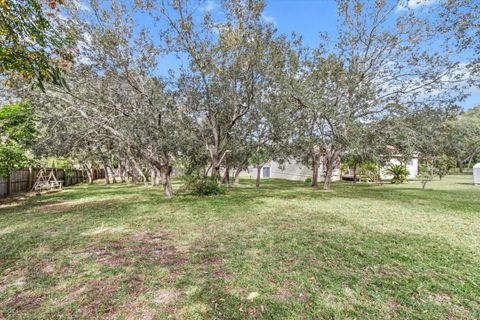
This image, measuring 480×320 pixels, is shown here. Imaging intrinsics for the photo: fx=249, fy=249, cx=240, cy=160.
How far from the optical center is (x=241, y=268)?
3.23m

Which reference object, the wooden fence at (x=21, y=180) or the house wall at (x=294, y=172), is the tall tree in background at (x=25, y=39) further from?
the house wall at (x=294, y=172)

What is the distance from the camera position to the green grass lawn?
2.39 m

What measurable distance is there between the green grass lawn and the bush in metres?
4.95

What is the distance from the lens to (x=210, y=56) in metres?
9.45

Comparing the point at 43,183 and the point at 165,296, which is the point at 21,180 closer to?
the point at 43,183

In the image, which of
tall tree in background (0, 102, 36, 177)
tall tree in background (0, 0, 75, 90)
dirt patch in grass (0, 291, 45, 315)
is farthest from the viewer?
tall tree in background (0, 102, 36, 177)

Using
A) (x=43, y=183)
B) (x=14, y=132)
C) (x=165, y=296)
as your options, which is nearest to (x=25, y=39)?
(x=165, y=296)

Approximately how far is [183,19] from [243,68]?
2765 millimetres

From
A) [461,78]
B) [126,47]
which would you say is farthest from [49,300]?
[461,78]

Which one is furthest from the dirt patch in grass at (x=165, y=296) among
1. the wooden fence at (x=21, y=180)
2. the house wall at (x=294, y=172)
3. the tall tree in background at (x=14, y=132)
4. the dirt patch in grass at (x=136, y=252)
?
the house wall at (x=294, y=172)

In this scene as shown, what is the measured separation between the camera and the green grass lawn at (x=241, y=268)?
239cm

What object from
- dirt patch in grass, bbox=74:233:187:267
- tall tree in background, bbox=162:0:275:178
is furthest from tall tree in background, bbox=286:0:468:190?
dirt patch in grass, bbox=74:233:187:267

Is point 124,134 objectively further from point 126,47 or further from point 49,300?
point 49,300

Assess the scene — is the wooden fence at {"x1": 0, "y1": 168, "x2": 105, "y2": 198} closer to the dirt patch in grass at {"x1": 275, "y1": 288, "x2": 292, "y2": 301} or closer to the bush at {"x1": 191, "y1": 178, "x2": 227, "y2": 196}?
the bush at {"x1": 191, "y1": 178, "x2": 227, "y2": 196}
